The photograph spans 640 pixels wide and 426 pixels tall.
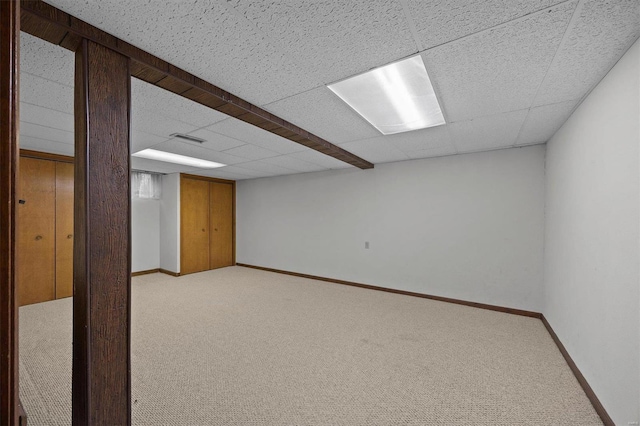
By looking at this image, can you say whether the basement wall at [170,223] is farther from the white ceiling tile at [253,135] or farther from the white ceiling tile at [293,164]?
the white ceiling tile at [253,135]

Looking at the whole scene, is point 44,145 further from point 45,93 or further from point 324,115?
point 324,115

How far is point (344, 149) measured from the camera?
12.0ft

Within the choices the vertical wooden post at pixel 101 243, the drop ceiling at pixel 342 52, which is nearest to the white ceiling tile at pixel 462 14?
the drop ceiling at pixel 342 52

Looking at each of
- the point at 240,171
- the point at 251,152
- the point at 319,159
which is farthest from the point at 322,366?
the point at 240,171

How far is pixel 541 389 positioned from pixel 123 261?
291 cm

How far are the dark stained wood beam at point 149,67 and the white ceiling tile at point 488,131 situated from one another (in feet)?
5.67

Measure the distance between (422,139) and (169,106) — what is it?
2649 millimetres

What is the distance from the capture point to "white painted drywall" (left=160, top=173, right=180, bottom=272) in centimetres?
569

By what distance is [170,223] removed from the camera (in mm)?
5832

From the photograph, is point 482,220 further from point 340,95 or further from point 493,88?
point 340,95

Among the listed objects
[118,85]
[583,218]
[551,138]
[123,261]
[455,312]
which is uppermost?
[551,138]

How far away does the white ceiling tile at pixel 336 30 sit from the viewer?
1214 mm

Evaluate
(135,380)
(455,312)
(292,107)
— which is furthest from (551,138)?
(135,380)

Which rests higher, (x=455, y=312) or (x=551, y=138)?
(x=551, y=138)
